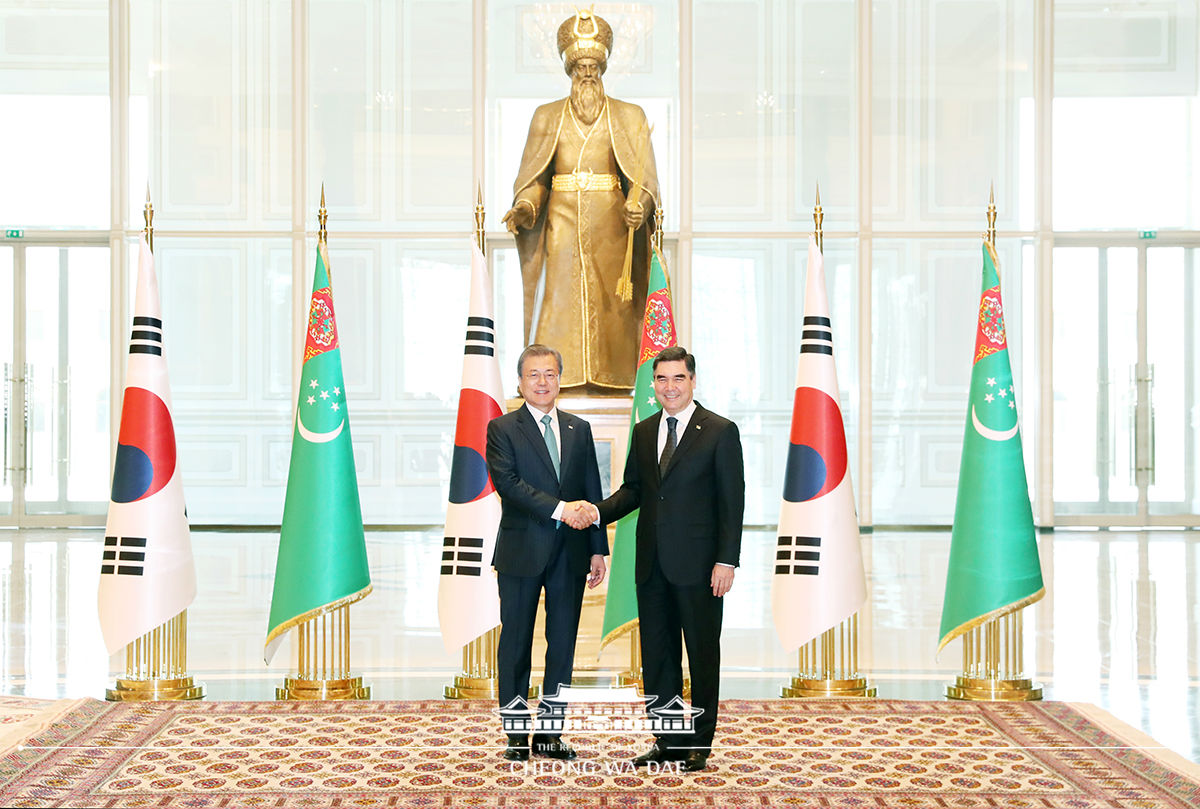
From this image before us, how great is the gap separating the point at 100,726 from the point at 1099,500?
10.2 m

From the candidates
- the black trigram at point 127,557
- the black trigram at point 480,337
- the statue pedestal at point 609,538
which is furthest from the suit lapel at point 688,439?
the black trigram at point 127,557

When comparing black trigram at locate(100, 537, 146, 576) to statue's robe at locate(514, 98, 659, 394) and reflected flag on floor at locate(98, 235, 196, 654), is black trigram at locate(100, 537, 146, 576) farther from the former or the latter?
statue's robe at locate(514, 98, 659, 394)

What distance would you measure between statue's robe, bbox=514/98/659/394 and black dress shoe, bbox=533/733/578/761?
8.17ft

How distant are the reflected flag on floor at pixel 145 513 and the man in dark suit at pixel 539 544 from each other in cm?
156

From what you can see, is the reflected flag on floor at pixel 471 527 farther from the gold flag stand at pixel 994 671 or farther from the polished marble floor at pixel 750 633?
the gold flag stand at pixel 994 671

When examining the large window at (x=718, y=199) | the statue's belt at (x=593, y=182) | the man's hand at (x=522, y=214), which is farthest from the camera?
the large window at (x=718, y=199)

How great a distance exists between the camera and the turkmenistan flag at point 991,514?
4801 millimetres

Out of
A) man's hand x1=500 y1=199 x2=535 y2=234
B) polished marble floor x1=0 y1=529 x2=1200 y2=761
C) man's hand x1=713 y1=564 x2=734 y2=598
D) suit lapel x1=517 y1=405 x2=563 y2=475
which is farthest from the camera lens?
man's hand x1=500 y1=199 x2=535 y2=234

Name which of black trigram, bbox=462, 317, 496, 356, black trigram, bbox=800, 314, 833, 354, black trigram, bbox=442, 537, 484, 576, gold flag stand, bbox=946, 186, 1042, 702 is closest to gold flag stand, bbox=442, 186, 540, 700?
black trigram, bbox=442, 537, 484, 576

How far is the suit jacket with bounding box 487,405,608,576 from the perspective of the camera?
3793 millimetres

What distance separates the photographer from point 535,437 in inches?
152

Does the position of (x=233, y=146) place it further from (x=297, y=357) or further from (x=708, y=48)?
(x=708, y=48)

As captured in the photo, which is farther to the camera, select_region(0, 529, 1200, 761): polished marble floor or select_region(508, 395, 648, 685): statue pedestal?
select_region(508, 395, 648, 685): statue pedestal

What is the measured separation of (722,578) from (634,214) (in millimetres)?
2580
